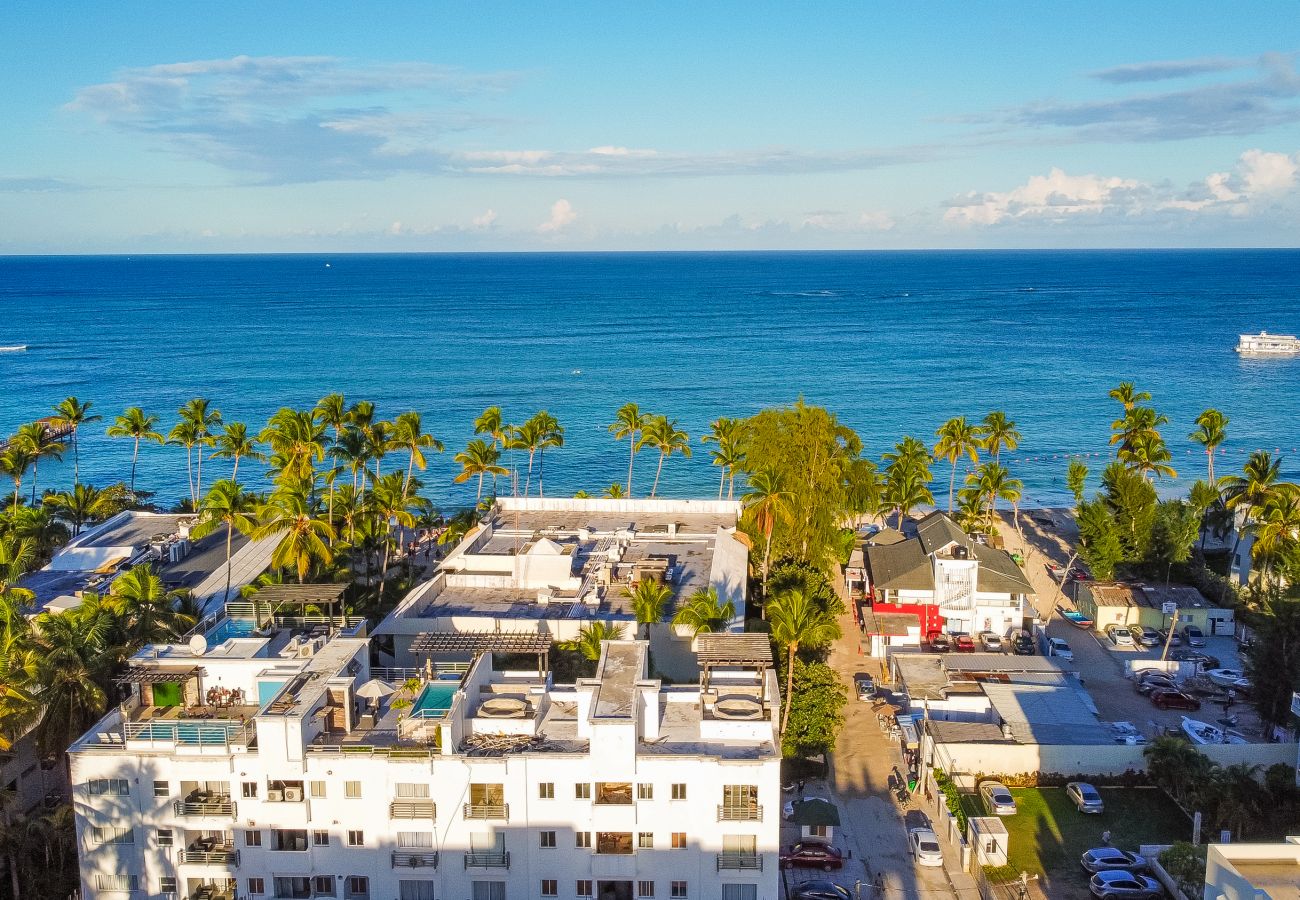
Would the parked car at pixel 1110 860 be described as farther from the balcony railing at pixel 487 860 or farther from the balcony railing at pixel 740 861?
the balcony railing at pixel 487 860

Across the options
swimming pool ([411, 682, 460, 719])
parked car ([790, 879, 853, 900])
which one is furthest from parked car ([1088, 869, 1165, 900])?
swimming pool ([411, 682, 460, 719])

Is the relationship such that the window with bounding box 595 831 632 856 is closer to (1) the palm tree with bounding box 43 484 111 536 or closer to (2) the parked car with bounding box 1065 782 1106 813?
(2) the parked car with bounding box 1065 782 1106 813

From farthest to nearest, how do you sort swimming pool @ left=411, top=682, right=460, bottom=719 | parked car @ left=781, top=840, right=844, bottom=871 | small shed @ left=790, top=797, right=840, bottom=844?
small shed @ left=790, top=797, right=840, bottom=844
parked car @ left=781, top=840, right=844, bottom=871
swimming pool @ left=411, top=682, right=460, bottom=719

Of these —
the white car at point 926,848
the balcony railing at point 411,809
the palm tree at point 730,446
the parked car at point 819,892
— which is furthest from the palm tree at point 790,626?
the palm tree at point 730,446

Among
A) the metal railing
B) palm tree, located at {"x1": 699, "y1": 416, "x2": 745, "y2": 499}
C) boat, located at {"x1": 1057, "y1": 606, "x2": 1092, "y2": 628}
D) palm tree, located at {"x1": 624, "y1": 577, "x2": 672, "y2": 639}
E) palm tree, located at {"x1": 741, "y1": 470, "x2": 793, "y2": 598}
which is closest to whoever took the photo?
the metal railing

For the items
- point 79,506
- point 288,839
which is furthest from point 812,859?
point 79,506

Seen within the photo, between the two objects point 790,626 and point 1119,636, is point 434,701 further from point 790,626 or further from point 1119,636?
point 1119,636

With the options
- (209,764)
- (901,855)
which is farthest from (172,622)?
(901,855)
